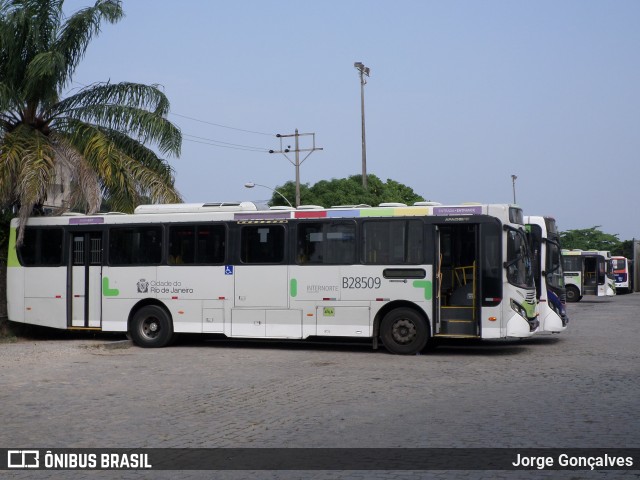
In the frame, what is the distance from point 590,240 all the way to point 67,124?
267 ft

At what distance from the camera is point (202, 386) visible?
45.8 feet

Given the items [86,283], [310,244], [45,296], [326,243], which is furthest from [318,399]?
[45,296]

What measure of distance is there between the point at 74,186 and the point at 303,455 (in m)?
15.7

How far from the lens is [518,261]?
1856cm

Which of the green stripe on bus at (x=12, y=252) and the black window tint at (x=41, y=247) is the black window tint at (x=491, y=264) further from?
the green stripe on bus at (x=12, y=252)

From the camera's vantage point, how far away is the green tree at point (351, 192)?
55.1 meters

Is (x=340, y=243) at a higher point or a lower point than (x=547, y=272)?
higher

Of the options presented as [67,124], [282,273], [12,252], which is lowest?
[282,273]

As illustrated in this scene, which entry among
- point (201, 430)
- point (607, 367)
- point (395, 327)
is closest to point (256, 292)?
point (395, 327)

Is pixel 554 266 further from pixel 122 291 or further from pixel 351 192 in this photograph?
pixel 351 192

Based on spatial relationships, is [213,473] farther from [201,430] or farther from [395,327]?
[395,327]

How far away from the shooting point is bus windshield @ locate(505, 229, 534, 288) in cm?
1834

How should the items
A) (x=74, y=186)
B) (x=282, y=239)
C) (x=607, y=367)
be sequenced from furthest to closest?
(x=74, y=186), (x=282, y=239), (x=607, y=367)

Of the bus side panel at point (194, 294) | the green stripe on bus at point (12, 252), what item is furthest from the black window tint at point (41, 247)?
the bus side panel at point (194, 294)
